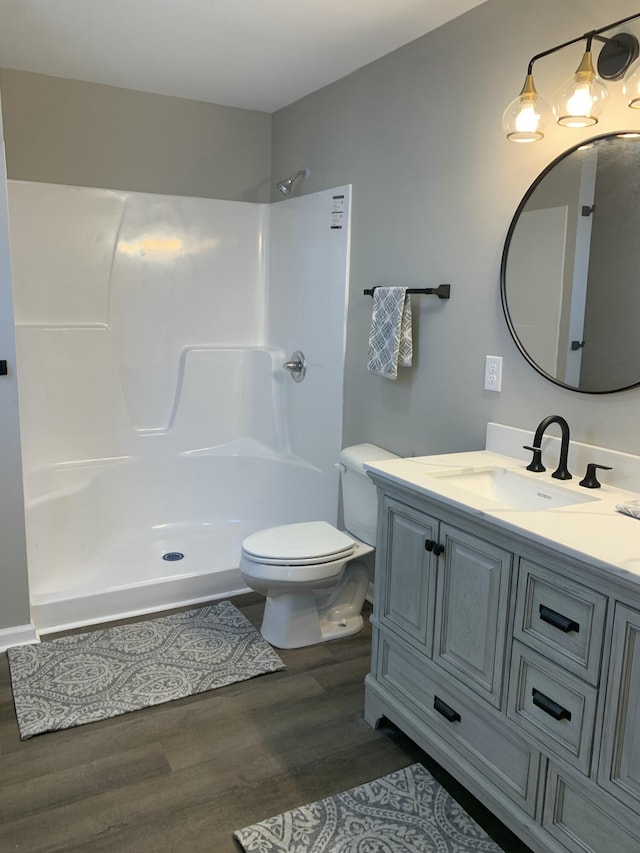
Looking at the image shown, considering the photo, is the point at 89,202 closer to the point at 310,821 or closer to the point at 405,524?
the point at 405,524

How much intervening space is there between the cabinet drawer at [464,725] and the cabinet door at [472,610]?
83 mm

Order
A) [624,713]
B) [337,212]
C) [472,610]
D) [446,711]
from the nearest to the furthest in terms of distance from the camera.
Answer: [624,713], [472,610], [446,711], [337,212]

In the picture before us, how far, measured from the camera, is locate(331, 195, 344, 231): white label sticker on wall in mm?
3078

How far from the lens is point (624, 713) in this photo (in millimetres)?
1328

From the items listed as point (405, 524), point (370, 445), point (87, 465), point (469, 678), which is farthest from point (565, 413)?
point (87, 465)

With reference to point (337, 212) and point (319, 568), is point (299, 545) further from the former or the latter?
point (337, 212)

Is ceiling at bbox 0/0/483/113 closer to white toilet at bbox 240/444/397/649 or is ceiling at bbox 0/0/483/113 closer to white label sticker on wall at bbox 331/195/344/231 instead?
white label sticker on wall at bbox 331/195/344/231

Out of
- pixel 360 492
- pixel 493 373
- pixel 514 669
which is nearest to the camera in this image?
pixel 514 669

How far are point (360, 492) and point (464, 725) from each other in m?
1.10

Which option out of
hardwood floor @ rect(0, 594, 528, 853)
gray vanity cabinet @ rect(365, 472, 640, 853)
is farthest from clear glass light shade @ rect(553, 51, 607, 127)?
hardwood floor @ rect(0, 594, 528, 853)

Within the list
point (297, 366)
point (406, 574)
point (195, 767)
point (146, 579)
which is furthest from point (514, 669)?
point (297, 366)

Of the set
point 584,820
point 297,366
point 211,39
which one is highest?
point 211,39

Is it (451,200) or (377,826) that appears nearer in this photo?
(377,826)

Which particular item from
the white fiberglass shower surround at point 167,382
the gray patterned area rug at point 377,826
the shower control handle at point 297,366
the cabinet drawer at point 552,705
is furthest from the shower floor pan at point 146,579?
the cabinet drawer at point 552,705
